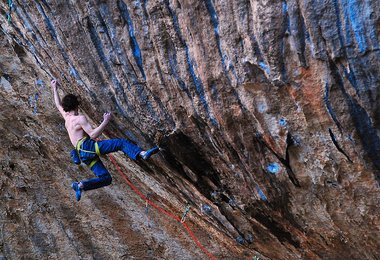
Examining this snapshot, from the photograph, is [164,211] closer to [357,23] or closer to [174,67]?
[174,67]

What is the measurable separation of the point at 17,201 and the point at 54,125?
165 cm

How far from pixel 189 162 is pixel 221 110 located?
1.17 m

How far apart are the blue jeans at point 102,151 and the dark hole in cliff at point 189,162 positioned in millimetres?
600

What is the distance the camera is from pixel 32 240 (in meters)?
9.11

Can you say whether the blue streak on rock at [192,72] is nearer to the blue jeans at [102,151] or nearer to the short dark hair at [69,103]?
the blue jeans at [102,151]

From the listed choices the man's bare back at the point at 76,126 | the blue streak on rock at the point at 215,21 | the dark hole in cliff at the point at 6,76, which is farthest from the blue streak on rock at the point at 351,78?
the dark hole in cliff at the point at 6,76

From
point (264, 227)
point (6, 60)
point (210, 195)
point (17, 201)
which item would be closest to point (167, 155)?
point (210, 195)

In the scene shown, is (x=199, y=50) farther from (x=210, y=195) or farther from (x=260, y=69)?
(x=210, y=195)

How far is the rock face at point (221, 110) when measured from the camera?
181 inches

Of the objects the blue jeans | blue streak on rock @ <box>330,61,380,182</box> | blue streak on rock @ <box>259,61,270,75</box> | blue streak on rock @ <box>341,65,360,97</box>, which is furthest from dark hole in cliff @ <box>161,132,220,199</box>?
blue streak on rock @ <box>341,65,360,97</box>

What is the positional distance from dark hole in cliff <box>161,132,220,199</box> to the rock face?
0.7 inches

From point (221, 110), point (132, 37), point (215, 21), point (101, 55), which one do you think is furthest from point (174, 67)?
point (101, 55)

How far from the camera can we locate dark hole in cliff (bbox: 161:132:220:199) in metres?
6.24

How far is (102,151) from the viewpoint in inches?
242
